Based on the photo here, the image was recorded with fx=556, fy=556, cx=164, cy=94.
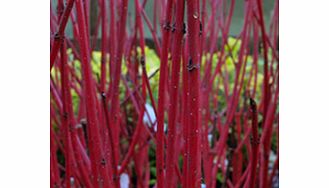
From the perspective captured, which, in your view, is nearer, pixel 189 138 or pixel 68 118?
pixel 189 138

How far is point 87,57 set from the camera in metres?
0.65
